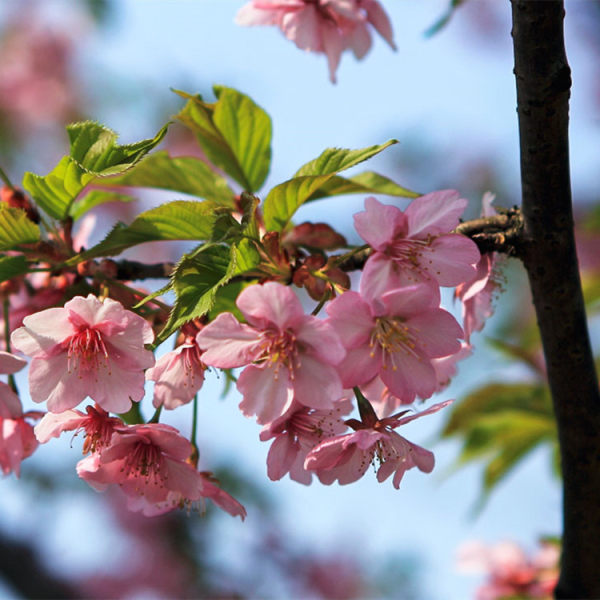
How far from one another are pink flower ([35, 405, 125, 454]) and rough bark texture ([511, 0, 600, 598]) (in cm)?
63

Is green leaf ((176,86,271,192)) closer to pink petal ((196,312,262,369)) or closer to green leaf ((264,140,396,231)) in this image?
green leaf ((264,140,396,231))

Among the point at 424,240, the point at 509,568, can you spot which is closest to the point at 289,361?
the point at 424,240

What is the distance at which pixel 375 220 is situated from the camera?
90 centimetres

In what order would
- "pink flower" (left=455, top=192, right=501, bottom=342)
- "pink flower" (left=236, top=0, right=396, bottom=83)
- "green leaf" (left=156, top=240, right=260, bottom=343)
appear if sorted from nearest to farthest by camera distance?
"green leaf" (left=156, top=240, right=260, bottom=343) < "pink flower" (left=455, top=192, right=501, bottom=342) < "pink flower" (left=236, top=0, right=396, bottom=83)

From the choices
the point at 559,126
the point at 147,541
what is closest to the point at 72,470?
the point at 147,541

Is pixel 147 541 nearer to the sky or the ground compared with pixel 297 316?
nearer to the ground

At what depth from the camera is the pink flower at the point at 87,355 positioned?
93 cm

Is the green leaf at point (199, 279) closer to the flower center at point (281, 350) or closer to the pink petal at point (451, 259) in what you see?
the flower center at point (281, 350)

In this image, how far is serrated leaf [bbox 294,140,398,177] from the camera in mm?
953

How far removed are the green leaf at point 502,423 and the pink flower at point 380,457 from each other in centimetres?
87

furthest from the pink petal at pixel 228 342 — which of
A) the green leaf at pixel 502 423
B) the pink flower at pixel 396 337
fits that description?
the green leaf at pixel 502 423

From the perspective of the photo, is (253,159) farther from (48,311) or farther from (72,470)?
(72,470)

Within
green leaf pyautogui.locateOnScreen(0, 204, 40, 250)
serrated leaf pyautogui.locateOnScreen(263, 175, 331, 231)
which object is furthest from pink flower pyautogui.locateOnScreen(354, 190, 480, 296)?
green leaf pyautogui.locateOnScreen(0, 204, 40, 250)

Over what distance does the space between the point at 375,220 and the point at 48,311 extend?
43 centimetres
